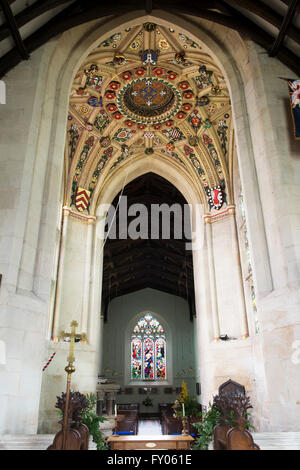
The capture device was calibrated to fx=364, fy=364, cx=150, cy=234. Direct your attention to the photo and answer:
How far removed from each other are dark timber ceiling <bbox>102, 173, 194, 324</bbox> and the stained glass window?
2.23 m

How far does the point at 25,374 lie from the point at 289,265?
359cm

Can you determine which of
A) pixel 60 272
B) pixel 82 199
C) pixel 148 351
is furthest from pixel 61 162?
pixel 148 351

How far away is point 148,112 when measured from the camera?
10.2 meters

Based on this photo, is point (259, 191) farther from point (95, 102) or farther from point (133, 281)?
point (133, 281)

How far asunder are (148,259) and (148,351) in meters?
5.72

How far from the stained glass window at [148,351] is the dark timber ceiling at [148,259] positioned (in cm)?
223

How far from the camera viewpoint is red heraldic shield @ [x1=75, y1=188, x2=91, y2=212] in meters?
10.3

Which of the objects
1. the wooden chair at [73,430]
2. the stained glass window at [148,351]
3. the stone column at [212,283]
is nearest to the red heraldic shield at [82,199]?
the stone column at [212,283]

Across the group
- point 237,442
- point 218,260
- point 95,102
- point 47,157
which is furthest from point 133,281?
point 237,442

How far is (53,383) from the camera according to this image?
787 centimetres

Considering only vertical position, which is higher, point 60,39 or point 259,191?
point 60,39

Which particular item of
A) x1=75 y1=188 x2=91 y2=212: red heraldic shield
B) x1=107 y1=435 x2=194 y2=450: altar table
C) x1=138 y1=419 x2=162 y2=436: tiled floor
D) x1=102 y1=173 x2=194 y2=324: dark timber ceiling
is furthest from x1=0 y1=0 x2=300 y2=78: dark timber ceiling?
x1=138 y1=419 x2=162 y2=436: tiled floor

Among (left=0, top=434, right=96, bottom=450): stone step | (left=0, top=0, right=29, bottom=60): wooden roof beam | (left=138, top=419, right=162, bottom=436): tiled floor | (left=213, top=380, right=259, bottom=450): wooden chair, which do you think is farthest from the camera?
(left=138, top=419, right=162, bottom=436): tiled floor

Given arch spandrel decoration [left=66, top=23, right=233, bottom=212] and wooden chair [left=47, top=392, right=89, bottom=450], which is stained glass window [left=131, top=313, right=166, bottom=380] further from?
wooden chair [left=47, top=392, right=89, bottom=450]
